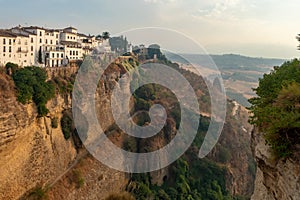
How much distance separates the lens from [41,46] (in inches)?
1050

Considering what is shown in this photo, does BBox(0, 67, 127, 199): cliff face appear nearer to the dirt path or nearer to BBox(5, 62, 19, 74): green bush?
the dirt path

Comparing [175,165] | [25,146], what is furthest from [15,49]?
[175,165]

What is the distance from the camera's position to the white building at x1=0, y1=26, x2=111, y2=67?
74.2 feet

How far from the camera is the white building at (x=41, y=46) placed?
74.2 feet

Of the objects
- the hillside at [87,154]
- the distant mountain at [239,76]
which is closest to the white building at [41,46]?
the hillside at [87,154]

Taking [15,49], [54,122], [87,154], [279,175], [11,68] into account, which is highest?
[15,49]

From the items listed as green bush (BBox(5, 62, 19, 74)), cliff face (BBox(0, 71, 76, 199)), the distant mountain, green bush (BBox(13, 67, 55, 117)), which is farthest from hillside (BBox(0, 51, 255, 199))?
the distant mountain

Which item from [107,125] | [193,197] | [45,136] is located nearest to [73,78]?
[107,125]

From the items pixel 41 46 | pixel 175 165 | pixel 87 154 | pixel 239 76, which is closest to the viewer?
pixel 87 154

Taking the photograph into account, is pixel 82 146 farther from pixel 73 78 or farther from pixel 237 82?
pixel 237 82

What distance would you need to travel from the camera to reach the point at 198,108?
37.8 meters

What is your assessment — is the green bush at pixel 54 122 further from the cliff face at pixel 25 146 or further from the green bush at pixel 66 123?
the green bush at pixel 66 123

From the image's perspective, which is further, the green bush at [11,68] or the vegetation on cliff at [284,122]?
the green bush at [11,68]

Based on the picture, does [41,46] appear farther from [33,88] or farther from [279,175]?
[279,175]
